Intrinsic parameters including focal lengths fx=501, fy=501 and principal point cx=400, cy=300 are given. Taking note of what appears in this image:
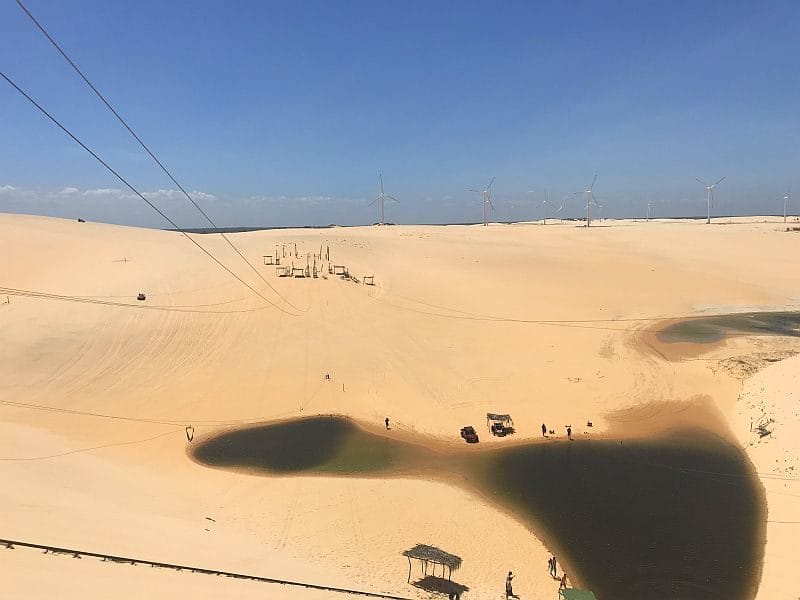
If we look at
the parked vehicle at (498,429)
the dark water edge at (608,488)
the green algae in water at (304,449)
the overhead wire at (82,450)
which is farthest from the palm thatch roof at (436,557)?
the overhead wire at (82,450)

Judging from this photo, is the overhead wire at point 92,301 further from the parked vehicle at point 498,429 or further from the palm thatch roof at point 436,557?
the palm thatch roof at point 436,557

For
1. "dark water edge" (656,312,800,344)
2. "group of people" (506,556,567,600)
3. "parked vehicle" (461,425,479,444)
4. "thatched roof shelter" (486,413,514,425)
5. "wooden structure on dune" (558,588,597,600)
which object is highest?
"dark water edge" (656,312,800,344)

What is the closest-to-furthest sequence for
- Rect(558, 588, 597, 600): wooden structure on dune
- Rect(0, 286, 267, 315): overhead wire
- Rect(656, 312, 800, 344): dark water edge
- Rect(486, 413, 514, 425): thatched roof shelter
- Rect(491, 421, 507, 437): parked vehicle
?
Rect(558, 588, 597, 600): wooden structure on dune → Rect(491, 421, 507, 437): parked vehicle → Rect(486, 413, 514, 425): thatched roof shelter → Rect(0, 286, 267, 315): overhead wire → Rect(656, 312, 800, 344): dark water edge

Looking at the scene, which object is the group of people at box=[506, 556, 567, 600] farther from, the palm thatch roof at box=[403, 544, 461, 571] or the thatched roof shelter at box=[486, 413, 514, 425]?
the thatched roof shelter at box=[486, 413, 514, 425]

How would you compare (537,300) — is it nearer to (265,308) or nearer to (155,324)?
(265,308)

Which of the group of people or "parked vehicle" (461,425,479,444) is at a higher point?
"parked vehicle" (461,425,479,444)

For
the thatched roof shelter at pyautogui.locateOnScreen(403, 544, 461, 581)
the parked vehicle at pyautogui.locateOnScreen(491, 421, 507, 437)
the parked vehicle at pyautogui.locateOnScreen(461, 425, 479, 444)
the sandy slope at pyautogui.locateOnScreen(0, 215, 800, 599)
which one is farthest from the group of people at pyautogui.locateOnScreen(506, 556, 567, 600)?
the parked vehicle at pyautogui.locateOnScreen(491, 421, 507, 437)

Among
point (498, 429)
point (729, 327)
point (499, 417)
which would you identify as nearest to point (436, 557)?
point (498, 429)
